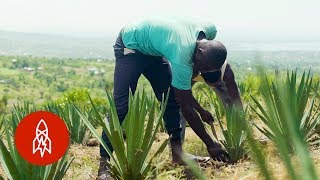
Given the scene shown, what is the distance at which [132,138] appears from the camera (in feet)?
8.40

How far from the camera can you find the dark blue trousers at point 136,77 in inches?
126

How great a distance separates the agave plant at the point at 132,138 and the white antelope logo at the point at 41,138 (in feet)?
1.87

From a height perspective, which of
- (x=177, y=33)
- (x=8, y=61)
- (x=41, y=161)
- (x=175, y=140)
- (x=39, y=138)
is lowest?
(x=8, y=61)

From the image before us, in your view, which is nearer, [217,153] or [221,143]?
[217,153]

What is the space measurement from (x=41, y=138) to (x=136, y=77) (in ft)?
4.62

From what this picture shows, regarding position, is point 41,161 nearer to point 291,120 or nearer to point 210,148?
point 210,148

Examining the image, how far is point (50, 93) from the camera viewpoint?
9175 cm

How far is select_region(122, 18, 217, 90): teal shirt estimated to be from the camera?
2.90 meters

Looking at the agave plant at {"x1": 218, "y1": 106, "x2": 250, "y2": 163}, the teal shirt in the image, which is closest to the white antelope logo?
the teal shirt

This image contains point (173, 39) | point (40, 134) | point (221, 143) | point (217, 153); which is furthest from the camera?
point (221, 143)

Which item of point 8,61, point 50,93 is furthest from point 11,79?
point 8,61

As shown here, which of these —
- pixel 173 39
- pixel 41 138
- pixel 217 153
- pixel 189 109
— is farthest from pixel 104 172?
pixel 41 138

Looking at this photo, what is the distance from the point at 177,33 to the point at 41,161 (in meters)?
1.28

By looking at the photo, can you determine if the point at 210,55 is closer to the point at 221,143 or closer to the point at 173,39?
the point at 173,39
